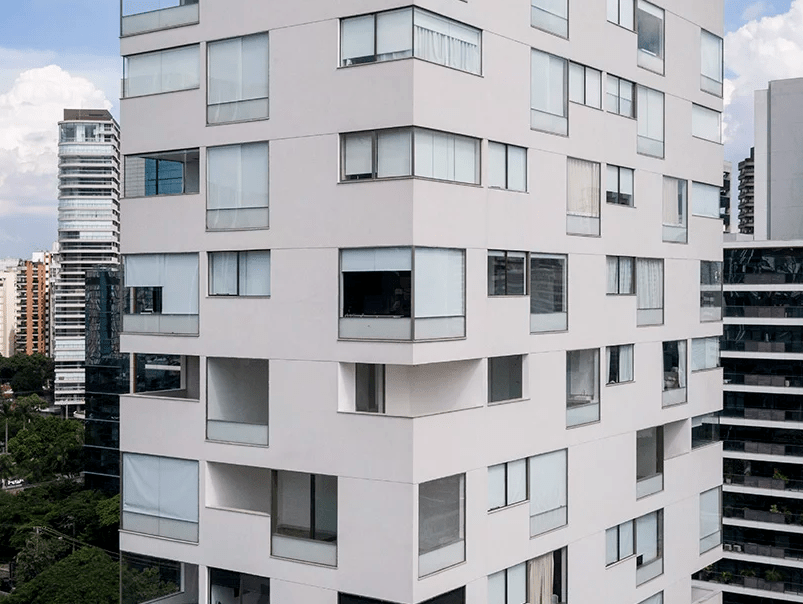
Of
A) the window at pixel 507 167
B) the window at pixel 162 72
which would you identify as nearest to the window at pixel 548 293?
the window at pixel 507 167

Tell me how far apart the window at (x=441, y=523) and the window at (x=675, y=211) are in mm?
10781

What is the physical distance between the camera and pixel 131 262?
874 inches

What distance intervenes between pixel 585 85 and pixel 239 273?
899 cm

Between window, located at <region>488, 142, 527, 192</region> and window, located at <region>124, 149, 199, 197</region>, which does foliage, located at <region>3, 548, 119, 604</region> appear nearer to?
window, located at <region>124, 149, 199, 197</region>

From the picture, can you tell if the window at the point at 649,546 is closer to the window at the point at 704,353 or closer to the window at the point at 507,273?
the window at the point at 704,353

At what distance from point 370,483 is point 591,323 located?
7.56 metres

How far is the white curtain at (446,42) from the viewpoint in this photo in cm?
1834

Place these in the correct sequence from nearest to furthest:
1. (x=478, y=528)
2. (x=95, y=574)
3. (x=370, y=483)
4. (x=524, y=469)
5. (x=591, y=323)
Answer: (x=370, y=483)
(x=478, y=528)
(x=524, y=469)
(x=591, y=323)
(x=95, y=574)

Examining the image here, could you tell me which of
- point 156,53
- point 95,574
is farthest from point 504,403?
point 95,574

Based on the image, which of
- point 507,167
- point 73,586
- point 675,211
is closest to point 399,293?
point 507,167

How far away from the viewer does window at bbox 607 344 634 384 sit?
2458 cm

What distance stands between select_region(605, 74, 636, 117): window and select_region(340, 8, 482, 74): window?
6033 mm

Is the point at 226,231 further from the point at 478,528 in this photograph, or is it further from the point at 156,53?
the point at 478,528

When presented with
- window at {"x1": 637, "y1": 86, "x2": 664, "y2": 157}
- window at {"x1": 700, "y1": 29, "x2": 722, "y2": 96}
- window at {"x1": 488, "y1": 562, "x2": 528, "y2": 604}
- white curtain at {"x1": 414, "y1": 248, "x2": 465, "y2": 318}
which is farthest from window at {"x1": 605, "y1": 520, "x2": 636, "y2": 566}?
window at {"x1": 700, "y1": 29, "x2": 722, "y2": 96}
